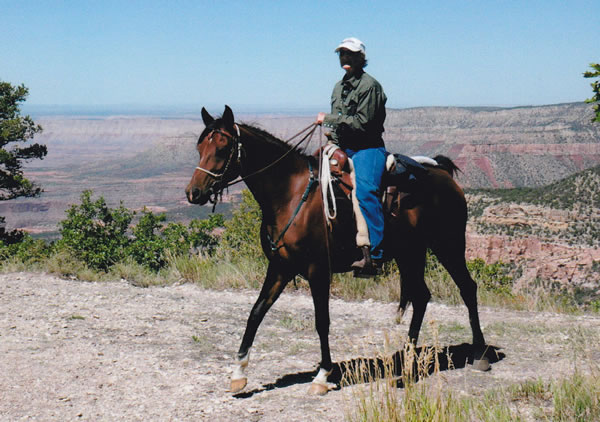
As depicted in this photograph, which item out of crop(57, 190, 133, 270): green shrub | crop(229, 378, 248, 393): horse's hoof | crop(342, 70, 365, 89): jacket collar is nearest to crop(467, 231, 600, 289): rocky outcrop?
crop(57, 190, 133, 270): green shrub

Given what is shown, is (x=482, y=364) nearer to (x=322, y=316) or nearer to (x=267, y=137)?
(x=322, y=316)

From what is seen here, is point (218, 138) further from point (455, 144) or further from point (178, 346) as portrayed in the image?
point (455, 144)

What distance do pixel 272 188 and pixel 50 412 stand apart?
9.08 feet

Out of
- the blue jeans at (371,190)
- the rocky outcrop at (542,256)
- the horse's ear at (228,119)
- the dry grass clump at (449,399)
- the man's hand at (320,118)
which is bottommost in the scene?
the rocky outcrop at (542,256)

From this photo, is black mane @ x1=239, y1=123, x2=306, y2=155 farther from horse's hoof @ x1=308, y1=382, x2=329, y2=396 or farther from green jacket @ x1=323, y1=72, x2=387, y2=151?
horse's hoof @ x1=308, y1=382, x2=329, y2=396

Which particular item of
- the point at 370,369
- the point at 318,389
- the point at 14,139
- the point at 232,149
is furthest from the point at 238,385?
the point at 14,139

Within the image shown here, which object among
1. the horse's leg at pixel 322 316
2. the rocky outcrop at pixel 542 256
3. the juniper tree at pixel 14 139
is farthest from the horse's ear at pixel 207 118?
the rocky outcrop at pixel 542 256

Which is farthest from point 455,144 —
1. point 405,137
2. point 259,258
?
point 259,258

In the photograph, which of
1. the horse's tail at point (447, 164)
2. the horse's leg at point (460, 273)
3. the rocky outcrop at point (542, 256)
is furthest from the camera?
the rocky outcrop at point (542, 256)

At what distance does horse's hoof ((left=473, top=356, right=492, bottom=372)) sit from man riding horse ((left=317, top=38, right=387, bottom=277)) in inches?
65.1

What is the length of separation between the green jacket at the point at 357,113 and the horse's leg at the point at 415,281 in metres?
1.42

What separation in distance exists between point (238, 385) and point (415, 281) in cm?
246

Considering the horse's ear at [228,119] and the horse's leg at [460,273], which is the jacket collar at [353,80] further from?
the horse's leg at [460,273]

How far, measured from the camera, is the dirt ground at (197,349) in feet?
15.8
